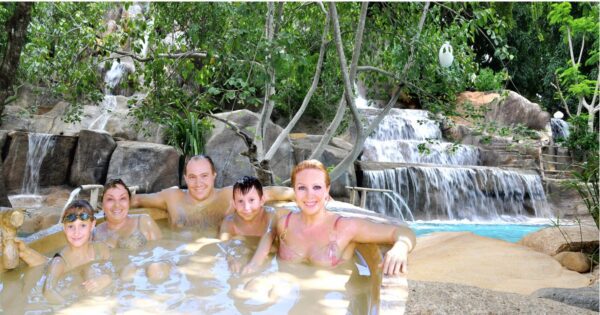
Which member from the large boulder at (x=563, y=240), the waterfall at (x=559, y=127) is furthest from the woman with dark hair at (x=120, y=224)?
the waterfall at (x=559, y=127)

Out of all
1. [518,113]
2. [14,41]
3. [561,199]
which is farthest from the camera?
[518,113]

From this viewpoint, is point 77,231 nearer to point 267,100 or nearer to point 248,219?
point 248,219

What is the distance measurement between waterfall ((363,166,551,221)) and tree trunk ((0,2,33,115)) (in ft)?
23.1

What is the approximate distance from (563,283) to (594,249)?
1.44 metres

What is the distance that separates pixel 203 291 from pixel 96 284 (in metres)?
0.52

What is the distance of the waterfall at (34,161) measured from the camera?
9766mm

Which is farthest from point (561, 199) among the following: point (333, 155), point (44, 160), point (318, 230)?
point (44, 160)

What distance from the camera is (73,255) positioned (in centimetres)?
246

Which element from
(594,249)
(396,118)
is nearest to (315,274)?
(594,249)

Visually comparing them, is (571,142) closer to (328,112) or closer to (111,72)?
(328,112)

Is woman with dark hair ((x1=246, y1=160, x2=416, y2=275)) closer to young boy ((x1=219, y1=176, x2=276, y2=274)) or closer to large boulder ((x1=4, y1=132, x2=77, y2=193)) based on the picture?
young boy ((x1=219, y1=176, x2=276, y2=274))

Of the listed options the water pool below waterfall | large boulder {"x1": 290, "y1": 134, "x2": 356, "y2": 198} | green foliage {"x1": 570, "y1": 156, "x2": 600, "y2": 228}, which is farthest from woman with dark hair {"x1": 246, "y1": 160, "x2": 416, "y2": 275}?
the water pool below waterfall

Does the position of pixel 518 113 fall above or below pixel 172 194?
above

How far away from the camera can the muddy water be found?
7.13ft
